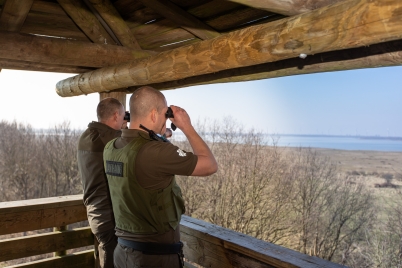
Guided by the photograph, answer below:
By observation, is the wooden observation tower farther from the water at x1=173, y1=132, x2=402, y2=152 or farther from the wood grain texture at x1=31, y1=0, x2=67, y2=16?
the water at x1=173, y1=132, x2=402, y2=152

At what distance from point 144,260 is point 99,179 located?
93 cm

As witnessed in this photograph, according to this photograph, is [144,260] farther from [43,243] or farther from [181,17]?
[181,17]

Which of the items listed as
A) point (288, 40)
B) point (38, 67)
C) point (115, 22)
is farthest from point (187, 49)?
point (38, 67)

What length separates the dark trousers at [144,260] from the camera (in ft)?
5.39

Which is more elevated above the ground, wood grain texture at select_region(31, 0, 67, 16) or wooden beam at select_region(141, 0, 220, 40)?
wood grain texture at select_region(31, 0, 67, 16)

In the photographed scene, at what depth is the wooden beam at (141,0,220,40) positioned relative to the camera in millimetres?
2500

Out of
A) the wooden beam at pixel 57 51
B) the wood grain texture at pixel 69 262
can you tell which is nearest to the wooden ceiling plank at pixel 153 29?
the wooden beam at pixel 57 51

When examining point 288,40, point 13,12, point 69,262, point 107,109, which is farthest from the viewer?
point 69,262

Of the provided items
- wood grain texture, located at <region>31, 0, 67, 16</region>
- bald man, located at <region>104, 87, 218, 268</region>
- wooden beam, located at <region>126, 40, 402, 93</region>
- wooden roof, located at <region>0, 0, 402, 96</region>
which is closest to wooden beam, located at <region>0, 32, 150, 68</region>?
wooden roof, located at <region>0, 0, 402, 96</region>

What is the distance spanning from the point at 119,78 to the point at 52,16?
817mm

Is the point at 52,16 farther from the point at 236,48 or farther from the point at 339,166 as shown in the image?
the point at 339,166

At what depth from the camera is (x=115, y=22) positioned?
277 cm

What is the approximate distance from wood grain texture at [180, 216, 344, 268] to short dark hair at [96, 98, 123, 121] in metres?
0.91

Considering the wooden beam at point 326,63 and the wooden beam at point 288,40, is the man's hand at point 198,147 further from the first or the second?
the wooden beam at point 326,63
